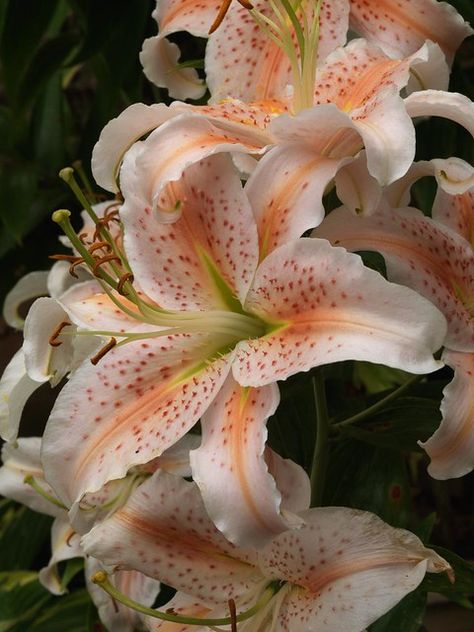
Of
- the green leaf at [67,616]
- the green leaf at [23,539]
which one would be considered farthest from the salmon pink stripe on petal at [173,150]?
the green leaf at [23,539]

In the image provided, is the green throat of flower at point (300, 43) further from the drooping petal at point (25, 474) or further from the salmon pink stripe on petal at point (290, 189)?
the drooping petal at point (25, 474)

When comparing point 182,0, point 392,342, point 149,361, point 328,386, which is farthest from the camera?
point 328,386

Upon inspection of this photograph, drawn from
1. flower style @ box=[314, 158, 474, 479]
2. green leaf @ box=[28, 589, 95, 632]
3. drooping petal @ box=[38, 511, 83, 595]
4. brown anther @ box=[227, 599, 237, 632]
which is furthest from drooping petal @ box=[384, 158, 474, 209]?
green leaf @ box=[28, 589, 95, 632]

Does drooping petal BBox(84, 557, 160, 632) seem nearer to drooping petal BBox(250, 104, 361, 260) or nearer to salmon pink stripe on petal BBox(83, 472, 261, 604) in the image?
salmon pink stripe on petal BBox(83, 472, 261, 604)

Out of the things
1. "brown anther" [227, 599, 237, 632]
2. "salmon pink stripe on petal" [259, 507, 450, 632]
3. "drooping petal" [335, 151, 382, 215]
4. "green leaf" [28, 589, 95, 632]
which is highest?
"drooping petal" [335, 151, 382, 215]

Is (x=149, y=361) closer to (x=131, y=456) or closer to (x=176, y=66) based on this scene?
(x=131, y=456)

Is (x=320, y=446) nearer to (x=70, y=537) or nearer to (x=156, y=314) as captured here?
(x=156, y=314)

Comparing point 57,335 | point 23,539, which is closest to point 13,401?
point 57,335

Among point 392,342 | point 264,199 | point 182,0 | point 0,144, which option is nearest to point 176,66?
point 182,0
